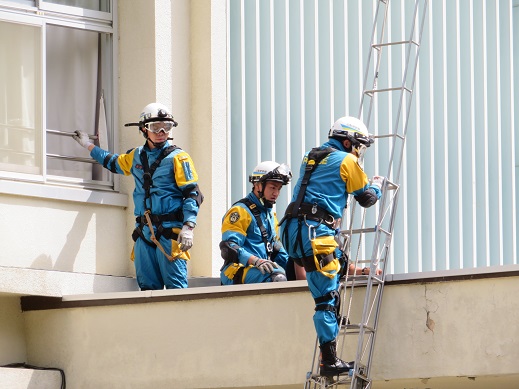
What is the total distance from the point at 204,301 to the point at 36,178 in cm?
240

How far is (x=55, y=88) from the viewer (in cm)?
1622

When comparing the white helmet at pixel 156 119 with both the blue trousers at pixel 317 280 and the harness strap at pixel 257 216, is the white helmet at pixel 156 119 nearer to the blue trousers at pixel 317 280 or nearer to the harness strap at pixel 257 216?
the harness strap at pixel 257 216

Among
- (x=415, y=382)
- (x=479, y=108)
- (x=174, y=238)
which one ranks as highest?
(x=479, y=108)

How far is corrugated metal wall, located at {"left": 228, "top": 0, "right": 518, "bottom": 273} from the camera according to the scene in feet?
54.5

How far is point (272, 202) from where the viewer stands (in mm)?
15039

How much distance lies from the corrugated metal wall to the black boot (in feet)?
12.1

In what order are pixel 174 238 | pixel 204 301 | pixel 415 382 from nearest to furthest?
pixel 415 382 < pixel 204 301 < pixel 174 238

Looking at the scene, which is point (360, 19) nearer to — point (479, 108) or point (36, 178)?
point (479, 108)

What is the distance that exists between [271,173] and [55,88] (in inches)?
103

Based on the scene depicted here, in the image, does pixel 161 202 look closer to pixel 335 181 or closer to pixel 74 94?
pixel 74 94

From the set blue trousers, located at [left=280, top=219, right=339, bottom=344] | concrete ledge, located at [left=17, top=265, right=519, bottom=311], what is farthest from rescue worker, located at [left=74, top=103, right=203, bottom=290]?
blue trousers, located at [left=280, top=219, right=339, bottom=344]

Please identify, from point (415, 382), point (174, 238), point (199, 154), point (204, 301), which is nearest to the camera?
point (415, 382)

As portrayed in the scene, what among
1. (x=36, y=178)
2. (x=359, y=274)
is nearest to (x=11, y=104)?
(x=36, y=178)

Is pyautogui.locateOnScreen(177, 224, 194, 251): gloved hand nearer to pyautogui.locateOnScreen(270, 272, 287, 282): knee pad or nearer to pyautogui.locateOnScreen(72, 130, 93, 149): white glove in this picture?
pyautogui.locateOnScreen(270, 272, 287, 282): knee pad
